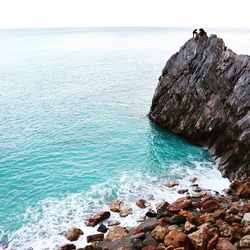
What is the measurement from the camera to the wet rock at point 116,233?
115 ft

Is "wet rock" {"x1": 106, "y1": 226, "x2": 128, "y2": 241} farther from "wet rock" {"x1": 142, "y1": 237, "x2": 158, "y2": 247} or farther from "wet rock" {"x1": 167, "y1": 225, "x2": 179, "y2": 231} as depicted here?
"wet rock" {"x1": 167, "y1": 225, "x2": 179, "y2": 231}

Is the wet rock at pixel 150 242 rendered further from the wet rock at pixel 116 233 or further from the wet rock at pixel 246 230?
the wet rock at pixel 246 230

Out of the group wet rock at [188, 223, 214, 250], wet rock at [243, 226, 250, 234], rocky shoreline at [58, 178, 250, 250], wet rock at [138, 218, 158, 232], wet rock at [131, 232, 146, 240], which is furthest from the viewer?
wet rock at [138, 218, 158, 232]

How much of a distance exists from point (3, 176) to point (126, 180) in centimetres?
1853

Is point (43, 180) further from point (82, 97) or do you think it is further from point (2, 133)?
point (82, 97)

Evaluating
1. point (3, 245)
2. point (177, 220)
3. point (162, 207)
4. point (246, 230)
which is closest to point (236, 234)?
point (246, 230)

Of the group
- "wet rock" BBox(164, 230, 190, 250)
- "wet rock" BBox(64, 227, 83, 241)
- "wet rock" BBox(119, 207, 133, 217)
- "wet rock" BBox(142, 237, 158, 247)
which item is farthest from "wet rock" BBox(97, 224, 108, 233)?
"wet rock" BBox(164, 230, 190, 250)

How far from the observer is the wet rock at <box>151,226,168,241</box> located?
3301 centimetres

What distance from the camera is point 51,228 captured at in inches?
1502

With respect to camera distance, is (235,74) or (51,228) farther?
(235,74)

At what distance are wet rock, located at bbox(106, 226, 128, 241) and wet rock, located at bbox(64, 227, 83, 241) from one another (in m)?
3.25

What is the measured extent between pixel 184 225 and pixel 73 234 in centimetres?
1192

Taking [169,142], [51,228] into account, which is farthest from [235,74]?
[51,228]

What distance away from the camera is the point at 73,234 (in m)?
35.8
